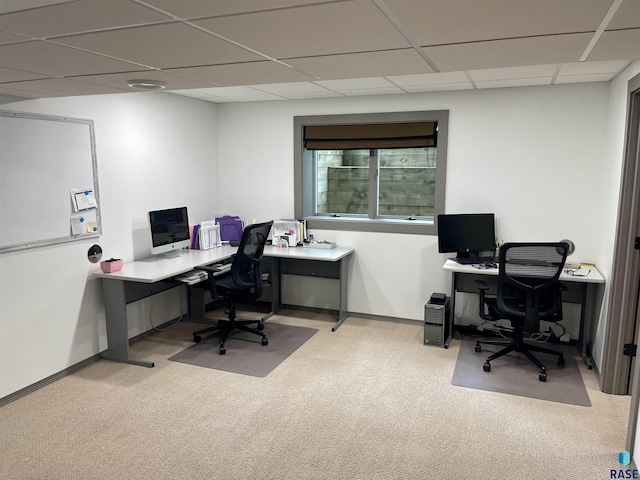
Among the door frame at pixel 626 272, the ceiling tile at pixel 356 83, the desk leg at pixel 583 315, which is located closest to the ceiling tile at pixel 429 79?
the ceiling tile at pixel 356 83

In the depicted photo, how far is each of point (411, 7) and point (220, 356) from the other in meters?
3.21

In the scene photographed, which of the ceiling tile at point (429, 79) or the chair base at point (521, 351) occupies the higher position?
the ceiling tile at point (429, 79)

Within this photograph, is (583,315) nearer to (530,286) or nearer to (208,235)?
(530,286)

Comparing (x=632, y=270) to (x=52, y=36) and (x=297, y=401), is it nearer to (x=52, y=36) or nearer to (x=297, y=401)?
(x=297, y=401)

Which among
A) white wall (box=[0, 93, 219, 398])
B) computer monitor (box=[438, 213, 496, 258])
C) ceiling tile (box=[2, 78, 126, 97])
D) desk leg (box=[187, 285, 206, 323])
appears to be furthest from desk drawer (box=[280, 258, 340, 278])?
ceiling tile (box=[2, 78, 126, 97])

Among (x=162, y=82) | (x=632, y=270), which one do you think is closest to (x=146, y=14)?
(x=162, y=82)

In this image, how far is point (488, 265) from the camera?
395 cm

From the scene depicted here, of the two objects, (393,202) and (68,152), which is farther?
(393,202)

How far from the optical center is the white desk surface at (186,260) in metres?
3.56

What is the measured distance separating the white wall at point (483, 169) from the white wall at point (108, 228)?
2.34ft

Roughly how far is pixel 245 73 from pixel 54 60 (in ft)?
2.67

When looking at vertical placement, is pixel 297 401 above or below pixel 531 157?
below

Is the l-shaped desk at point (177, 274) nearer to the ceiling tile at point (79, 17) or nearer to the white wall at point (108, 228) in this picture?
the white wall at point (108, 228)

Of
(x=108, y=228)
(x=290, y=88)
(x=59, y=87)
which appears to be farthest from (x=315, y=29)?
(x=108, y=228)
